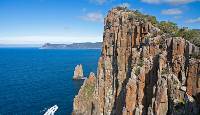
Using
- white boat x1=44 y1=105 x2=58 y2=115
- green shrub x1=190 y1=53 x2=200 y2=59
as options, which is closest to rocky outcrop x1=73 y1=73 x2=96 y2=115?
white boat x1=44 y1=105 x2=58 y2=115

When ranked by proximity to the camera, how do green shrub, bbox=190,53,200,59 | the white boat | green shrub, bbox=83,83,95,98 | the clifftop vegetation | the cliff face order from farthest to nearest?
the white boat
green shrub, bbox=83,83,95,98
the clifftop vegetation
the cliff face
green shrub, bbox=190,53,200,59

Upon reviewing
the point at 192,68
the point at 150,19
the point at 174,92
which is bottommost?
the point at 174,92

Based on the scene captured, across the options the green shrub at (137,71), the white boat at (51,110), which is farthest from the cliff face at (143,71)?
the white boat at (51,110)

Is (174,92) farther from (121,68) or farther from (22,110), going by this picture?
(22,110)

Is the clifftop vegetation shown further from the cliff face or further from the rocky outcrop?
the rocky outcrop

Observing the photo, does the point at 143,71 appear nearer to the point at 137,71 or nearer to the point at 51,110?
the point at 137,71

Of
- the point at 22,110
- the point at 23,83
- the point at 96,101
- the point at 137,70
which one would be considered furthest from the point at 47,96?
the point at 137,70

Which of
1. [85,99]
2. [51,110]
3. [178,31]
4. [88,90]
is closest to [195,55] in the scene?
[178,31]

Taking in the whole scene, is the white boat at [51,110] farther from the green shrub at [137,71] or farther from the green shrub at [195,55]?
the green shrub at [195,55]
